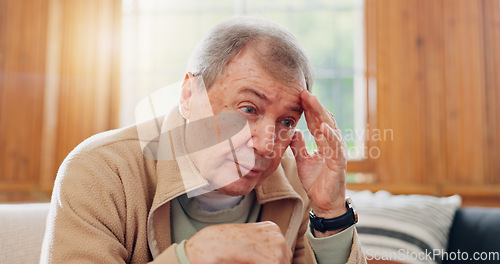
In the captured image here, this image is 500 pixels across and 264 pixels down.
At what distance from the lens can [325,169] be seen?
113cm

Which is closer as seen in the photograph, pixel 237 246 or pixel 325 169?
pixel 237 246

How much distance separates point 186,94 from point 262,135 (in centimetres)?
23

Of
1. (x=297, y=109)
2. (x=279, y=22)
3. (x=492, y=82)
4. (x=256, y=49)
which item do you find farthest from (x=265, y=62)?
(x=492, y=82)

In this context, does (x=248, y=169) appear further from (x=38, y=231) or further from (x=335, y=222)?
(x=38, y=231)

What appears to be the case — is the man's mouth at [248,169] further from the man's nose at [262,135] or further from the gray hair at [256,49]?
the gray hair at [256,49]

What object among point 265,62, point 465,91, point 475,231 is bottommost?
point 475,231

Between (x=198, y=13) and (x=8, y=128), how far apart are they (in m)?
1.39

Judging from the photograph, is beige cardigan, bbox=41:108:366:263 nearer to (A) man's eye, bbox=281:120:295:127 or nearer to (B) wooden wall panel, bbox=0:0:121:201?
(A) man's eye, bbox=281:120:295:127

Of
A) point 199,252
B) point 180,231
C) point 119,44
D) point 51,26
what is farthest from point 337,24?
point 199,252

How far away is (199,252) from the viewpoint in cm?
82

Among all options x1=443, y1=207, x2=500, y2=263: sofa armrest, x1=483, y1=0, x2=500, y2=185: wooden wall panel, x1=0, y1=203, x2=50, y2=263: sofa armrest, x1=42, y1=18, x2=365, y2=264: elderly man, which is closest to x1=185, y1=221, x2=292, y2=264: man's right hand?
x1=42, y1=18, x2=365, y2=264: elderly man

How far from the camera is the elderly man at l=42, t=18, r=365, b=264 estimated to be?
0.90 m

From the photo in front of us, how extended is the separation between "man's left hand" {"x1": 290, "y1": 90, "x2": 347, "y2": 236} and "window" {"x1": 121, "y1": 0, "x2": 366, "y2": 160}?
5.01 feet

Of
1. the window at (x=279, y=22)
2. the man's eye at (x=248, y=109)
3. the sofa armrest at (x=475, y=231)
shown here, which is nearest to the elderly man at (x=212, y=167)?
the man's eye at (x=248, y=109)
